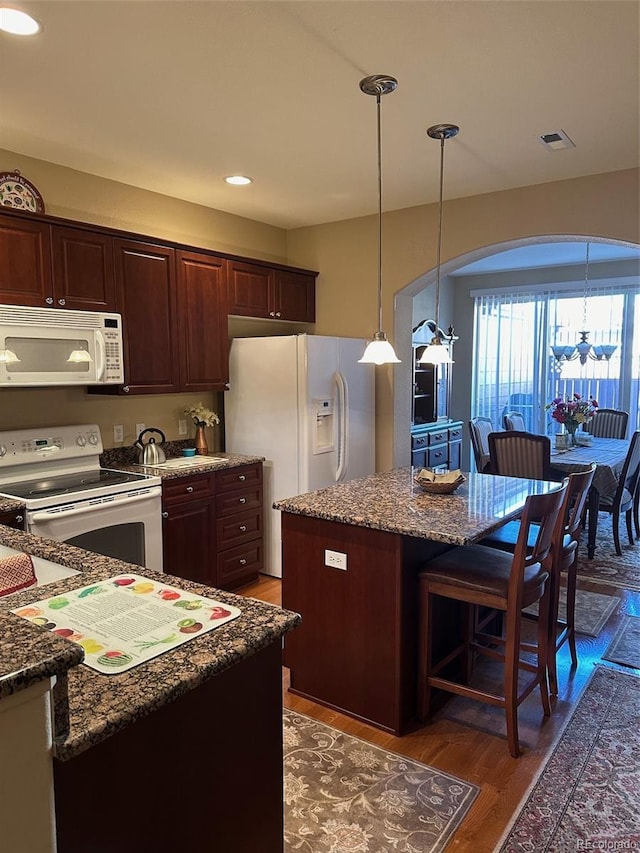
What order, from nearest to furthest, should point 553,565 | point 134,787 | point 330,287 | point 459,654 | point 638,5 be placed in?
point 134,787
point 638,5
point 553,565
point 459,654
point 330,287

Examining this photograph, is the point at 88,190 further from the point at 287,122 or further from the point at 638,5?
the point at 638,5

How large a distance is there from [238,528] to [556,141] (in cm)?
294

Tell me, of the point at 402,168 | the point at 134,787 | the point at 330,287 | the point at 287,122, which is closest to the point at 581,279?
the point at 330,287

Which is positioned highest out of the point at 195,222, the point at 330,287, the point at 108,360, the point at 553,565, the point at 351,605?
the point at 195,222

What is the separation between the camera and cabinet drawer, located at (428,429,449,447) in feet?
20.3

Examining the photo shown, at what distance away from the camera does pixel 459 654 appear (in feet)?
9.05

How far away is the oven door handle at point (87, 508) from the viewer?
9.19 feet

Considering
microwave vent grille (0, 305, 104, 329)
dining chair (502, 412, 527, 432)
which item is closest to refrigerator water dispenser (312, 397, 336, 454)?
microwave vent grille (0, 305, 104, 329)

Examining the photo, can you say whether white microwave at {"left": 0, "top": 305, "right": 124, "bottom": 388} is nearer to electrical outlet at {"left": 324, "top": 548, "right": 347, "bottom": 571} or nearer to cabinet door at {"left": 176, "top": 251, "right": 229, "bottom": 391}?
cabinet door at {"left": 176, "top": 251, "right": 229, "bottom": 391}

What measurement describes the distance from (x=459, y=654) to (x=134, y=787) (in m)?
2.01

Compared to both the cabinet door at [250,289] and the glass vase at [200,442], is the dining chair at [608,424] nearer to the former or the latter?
the cabinet door at [250,289]

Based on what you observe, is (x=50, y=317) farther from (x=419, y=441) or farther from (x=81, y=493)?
(x=419, y=441)

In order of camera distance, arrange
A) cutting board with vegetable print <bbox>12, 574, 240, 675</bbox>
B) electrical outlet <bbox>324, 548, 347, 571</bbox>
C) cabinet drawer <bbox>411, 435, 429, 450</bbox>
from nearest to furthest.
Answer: cutting board with vegetable print <bbox>12, 574, 240, 675</bbox>
electrical outlet <bbox>324, 548, 347, 571</bbox>
cabinet drawer <bbox>411, 435, 429, 450</bbox>

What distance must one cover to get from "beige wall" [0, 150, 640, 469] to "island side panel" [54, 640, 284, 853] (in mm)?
2607
